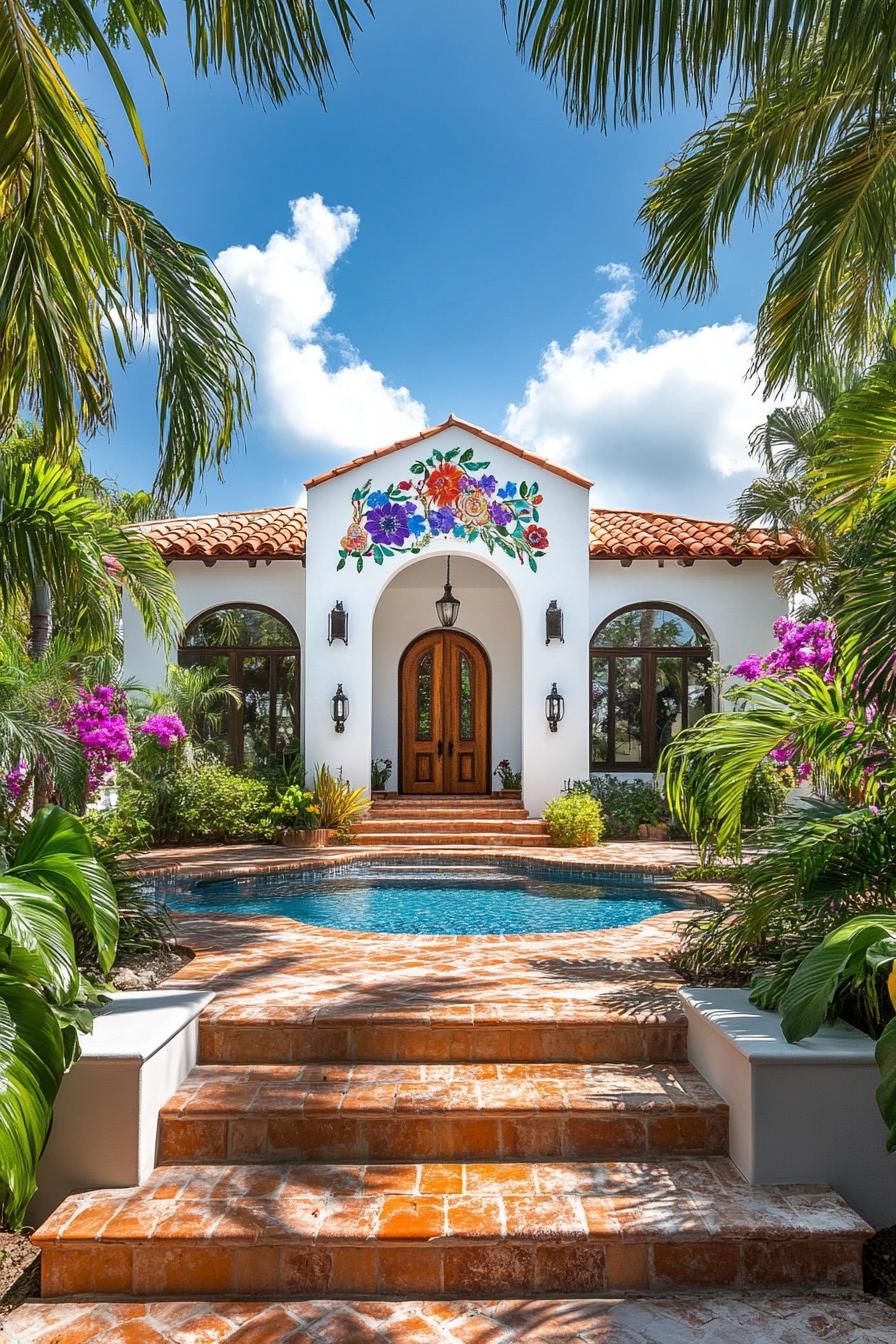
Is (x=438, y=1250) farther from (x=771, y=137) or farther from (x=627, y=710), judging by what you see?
(x=627, y=710)

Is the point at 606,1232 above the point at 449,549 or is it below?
below

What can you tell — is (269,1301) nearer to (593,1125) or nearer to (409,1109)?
(409,1109)

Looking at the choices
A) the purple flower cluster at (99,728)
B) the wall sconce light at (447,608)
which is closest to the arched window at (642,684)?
the wall sconce light at (447,608)

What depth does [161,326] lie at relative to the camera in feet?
17.3

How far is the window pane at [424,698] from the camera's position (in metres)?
15.9

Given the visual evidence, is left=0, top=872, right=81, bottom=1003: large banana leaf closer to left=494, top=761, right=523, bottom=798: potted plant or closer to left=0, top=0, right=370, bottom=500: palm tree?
left=0, top=0, right=370, bottom=500: palm tree

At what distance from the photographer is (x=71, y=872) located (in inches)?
156

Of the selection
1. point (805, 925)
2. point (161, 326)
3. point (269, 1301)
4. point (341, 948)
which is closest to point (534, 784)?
point (341, 948)

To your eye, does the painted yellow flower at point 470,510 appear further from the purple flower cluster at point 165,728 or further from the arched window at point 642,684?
the purple flower cluster at point 165,728

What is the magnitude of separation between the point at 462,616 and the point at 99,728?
331 inches

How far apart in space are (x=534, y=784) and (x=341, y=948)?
7.29 m

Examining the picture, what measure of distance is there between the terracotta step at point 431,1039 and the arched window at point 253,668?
1081 centimetres

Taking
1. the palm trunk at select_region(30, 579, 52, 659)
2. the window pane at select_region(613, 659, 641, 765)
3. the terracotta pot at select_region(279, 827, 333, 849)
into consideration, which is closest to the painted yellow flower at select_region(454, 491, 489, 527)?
the window pane at select_region(613, 659, 641, 765)

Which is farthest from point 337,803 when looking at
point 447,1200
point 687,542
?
point 447,1200
